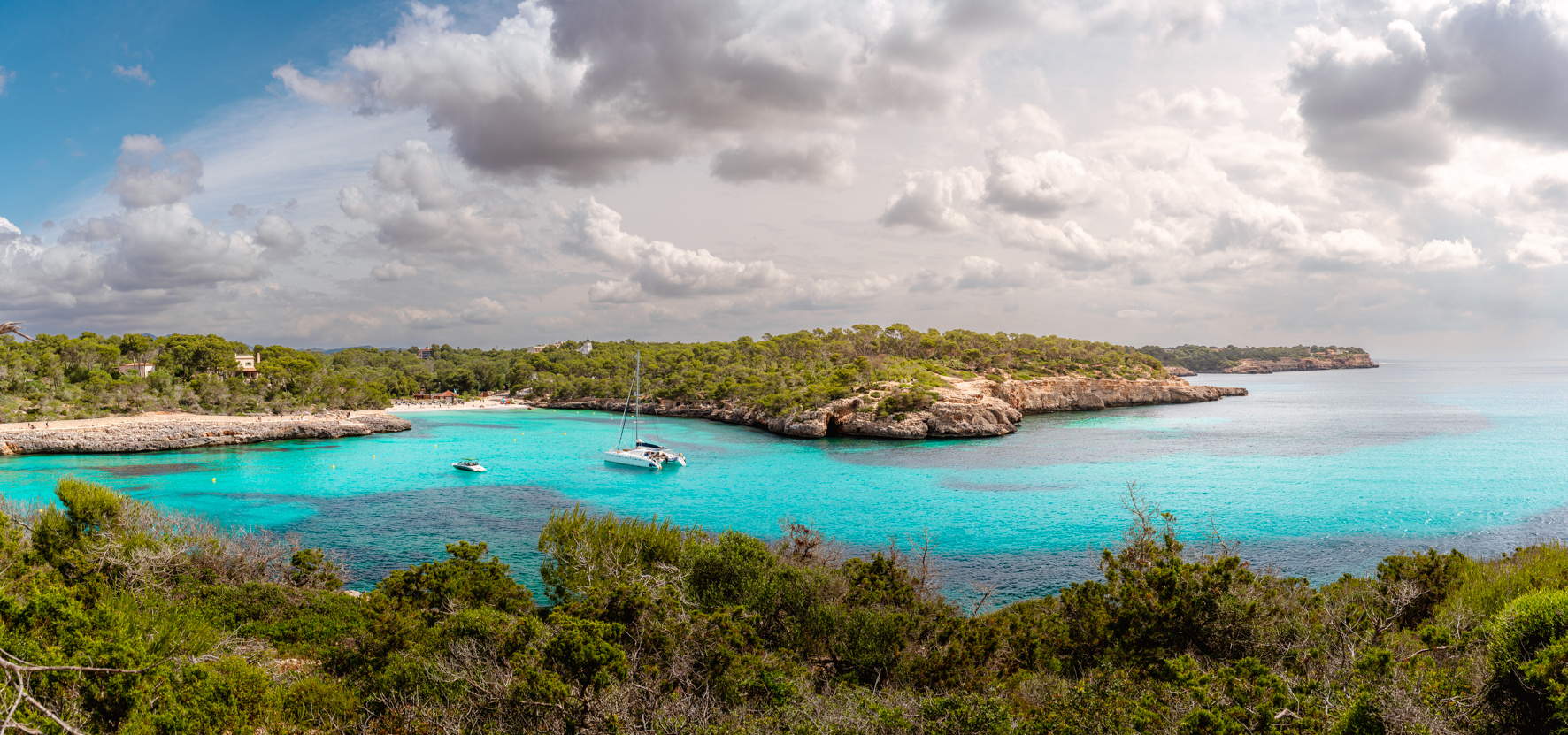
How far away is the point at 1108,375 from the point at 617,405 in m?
61.7

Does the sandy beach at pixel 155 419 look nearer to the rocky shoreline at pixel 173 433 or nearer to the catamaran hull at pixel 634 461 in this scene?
the rocky shoreline at pixel 173 433

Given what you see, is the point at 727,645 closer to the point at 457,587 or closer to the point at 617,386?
the point at 457,587

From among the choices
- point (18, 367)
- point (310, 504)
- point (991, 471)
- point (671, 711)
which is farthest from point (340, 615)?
point (18, 367)

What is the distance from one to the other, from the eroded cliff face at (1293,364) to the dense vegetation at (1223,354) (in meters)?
2.21

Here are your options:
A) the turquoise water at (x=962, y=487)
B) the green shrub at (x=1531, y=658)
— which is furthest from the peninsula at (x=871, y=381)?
the green shrub at (x=1531, y=658)

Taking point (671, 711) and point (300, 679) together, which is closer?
point (671, 711)

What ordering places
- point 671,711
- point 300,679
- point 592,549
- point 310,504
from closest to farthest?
point 671,711 < point 300,679 < point 592,549 < point 310,504

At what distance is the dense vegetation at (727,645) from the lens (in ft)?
22.2

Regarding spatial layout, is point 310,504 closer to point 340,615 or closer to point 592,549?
point 340,615

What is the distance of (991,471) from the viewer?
38.9 m

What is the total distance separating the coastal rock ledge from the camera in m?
56.0

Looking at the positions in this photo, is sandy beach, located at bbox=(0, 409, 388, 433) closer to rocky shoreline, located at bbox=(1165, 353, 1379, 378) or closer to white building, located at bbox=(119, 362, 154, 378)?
white building, located at bbox=(119, 362, 154, 378)

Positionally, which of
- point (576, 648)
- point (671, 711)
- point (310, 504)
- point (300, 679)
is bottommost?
point (310, 504)

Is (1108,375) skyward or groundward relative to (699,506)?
skyward
